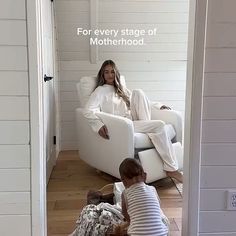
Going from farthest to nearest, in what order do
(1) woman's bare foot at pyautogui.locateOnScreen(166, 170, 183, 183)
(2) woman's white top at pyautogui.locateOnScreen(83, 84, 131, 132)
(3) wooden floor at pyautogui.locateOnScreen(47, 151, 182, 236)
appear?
(2) woman's white top at pyautogui.locateOnScreen(83, 84, 131, 132) → (1) woman's bare foot at pyautogui.locateOnScreen(166, 170, 183, 183) → (3) wooden floor at pyautogui.locateOnScreen(47, 151, 182, 236)

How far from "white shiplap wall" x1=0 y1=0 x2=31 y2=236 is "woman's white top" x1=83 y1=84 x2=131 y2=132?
5.16 ft

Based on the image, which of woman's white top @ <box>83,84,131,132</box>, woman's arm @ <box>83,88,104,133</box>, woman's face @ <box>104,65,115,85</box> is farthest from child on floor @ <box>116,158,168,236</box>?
woman's face @ <box>104,65,115,85</box>

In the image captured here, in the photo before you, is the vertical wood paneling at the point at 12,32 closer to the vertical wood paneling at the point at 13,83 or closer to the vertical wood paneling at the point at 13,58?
the vertical wood paneling at the point at 13,58

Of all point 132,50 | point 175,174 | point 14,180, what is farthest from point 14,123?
point 132,50

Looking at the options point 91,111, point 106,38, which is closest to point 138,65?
point 106,38

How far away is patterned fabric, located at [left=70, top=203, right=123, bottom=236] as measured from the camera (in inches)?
87.8

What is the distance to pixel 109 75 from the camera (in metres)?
3.70

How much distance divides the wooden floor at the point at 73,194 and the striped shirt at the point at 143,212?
633 millimetres

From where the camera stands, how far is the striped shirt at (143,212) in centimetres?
187

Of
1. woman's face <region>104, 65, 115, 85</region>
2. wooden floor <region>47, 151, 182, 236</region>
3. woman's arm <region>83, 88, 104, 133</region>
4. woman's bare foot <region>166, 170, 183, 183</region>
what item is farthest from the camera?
woman's face <region>104, 65, 115, 85</region>

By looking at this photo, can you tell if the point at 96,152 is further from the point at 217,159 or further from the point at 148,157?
the point at 217,159

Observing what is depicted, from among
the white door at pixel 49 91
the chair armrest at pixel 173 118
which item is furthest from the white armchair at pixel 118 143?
the white door at pixel 49 91

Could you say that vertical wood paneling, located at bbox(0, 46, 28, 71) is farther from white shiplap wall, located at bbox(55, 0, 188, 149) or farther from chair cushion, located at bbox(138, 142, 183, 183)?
white shiplap wall, located at bbox(55, 0, 188, 149)

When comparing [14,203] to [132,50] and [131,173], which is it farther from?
[132,50]
